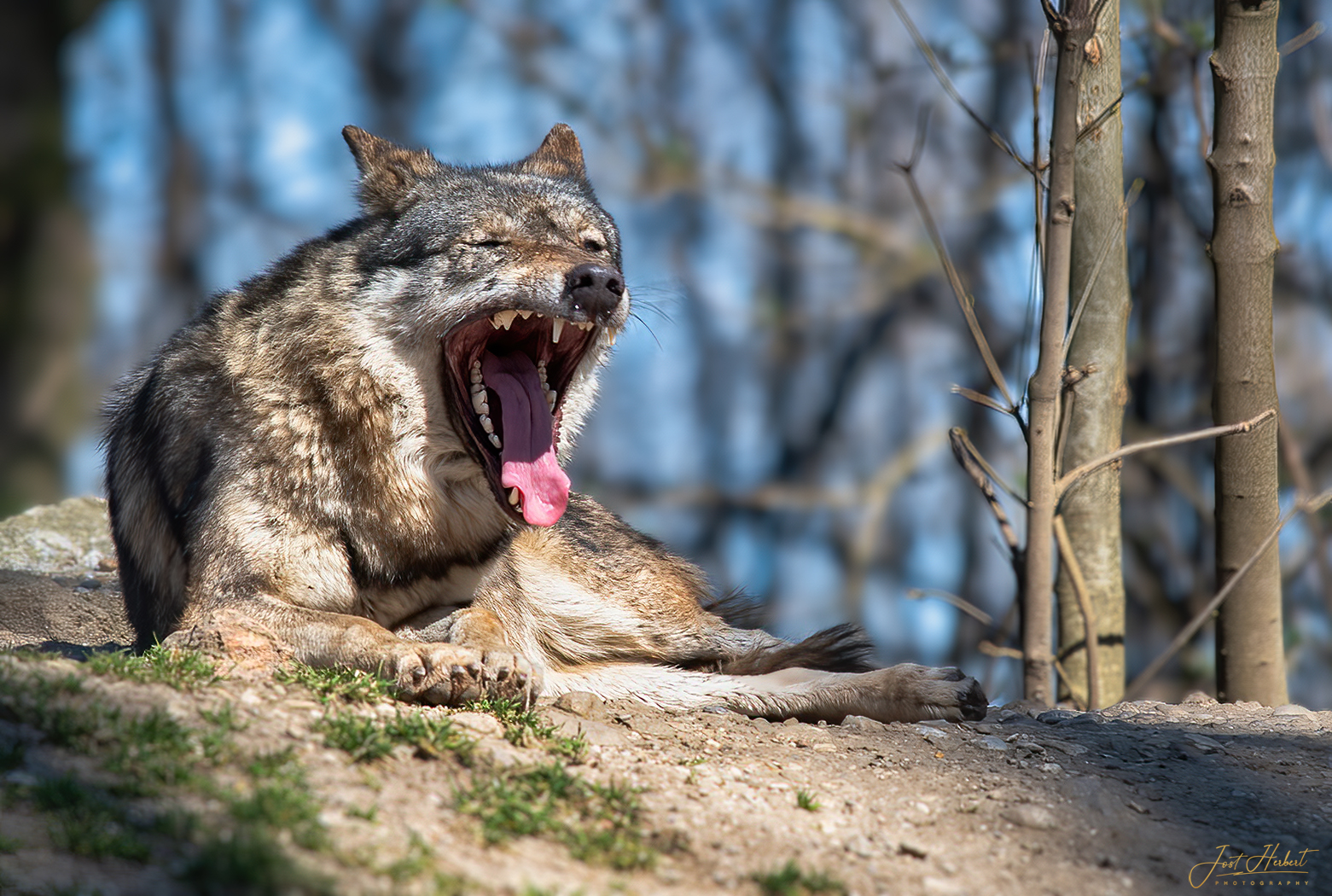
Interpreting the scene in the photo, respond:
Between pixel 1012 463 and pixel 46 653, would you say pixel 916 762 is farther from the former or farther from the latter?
pixel 1012 463

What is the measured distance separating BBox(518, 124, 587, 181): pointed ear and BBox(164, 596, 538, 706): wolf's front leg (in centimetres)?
231

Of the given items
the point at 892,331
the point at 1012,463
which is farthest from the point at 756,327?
the point at 1012,463

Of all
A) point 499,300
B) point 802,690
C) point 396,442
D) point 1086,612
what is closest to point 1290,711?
point 1086,612

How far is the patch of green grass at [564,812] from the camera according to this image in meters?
2.37

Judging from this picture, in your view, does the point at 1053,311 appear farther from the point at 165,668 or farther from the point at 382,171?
the point at 165,668

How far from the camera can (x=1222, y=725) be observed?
395 cm

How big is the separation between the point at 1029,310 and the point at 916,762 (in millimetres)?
2273

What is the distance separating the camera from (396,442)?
381 cm

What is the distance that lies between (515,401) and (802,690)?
1592 millimetres

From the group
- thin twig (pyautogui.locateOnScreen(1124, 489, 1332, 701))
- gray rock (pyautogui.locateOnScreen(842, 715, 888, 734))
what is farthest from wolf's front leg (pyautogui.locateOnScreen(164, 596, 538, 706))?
thin twig (pyautogui.locateOnScreen(1124, 489, 1332, 701))

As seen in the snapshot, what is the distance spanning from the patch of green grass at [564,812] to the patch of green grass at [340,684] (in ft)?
2.03

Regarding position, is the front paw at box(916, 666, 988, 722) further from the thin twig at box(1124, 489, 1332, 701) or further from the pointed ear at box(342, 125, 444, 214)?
the pointed ear at box(342, 125, 444, 214)

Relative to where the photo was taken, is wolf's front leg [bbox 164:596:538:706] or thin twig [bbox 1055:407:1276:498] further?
thin twig [bbox 1055:407:1276:498]

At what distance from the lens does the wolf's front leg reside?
320 centimetres
